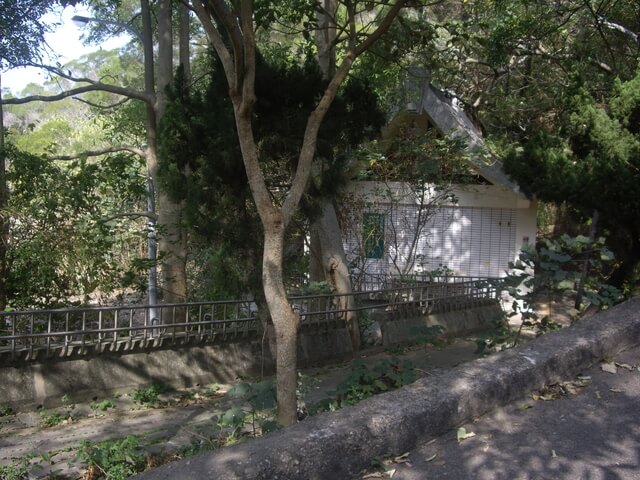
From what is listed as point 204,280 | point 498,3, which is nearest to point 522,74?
point 498,3

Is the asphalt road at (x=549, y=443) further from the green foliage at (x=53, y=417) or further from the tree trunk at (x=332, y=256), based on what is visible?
the tree trunk at (x=332, y=256)

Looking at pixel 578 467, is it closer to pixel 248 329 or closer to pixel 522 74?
pixel 248 329

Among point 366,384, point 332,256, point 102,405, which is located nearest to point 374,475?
point 366,384

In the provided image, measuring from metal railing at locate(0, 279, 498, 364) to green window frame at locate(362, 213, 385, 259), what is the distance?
221 cm

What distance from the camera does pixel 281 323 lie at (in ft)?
17.6

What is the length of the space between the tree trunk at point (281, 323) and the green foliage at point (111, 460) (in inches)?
44.9

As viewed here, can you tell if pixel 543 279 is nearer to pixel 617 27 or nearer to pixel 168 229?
pixel 168 229

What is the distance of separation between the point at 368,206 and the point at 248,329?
5749 millimetres

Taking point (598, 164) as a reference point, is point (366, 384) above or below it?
below

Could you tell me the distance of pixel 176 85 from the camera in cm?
949

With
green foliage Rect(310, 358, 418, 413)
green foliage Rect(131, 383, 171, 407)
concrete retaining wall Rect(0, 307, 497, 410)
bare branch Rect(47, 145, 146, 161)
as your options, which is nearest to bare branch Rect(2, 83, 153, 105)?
bare branch Rect(47, 145, 146, 161)

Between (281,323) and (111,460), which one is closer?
(111,460)

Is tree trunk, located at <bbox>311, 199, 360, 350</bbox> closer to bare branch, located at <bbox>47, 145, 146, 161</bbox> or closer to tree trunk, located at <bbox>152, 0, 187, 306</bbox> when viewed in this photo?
tree trunk, located at <bbox>152, 0, 187, 306</bbox>

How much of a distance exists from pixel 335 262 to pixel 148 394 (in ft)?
14.1
